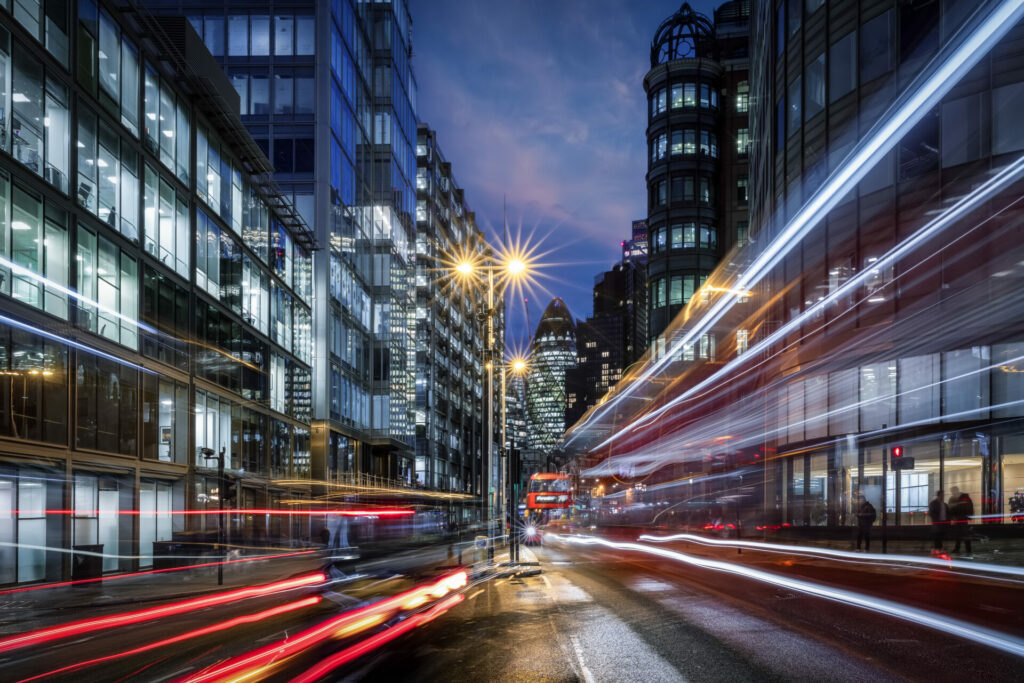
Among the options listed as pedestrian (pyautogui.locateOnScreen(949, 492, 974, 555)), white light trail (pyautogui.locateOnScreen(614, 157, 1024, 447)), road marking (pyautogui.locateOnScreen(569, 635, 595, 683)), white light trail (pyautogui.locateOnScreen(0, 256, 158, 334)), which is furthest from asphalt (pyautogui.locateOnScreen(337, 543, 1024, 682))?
white light trail (pyautogui.locateOnScreen(0, 256, 158, 334))

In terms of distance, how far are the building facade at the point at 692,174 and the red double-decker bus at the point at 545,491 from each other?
64.0 feet

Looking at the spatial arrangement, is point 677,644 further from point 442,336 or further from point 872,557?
point 442,336

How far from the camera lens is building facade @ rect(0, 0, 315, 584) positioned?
23125 millimetres

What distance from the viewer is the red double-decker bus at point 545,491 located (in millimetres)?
52938

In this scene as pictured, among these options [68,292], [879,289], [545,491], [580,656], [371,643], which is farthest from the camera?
[545,491]

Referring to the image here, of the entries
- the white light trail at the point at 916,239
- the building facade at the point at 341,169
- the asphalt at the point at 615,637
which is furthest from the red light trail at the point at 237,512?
the white light trail at the point at 916,239

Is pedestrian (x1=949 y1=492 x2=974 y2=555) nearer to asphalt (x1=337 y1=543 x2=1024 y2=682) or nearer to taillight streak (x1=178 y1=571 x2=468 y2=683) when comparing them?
asphalt (x1=337 y1=543 x2=1024 y2=682)

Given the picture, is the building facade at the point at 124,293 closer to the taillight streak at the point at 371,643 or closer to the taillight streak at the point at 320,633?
the taillight streak at the point at 320,633

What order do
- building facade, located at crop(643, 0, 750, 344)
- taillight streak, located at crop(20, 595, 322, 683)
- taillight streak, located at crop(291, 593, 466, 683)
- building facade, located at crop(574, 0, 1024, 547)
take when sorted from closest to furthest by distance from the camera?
taillight streak, located at crop(291, 593, 466, 683) → taillight streak, located at crop(20, 595, 322, 683) → building facade, located at crop(574, 0, 1024, 547) → building facade, located at crop(643, 0, 750, 344)

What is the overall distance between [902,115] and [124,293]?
26270 millimetres

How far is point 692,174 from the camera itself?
232ft

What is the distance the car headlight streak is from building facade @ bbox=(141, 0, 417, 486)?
997 inches

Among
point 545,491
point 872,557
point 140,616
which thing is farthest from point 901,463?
point 545,491

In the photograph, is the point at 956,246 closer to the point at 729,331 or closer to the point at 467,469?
the point at 729,331
